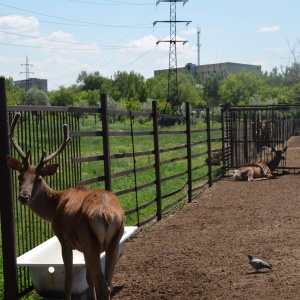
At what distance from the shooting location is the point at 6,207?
19.4 ft

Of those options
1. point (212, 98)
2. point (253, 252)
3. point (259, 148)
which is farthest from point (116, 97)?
point (253, 252)

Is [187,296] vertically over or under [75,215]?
under

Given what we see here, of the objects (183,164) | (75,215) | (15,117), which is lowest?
(183,164)

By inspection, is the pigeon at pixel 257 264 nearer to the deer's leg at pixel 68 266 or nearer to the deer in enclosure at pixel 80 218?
the deer in enclosure at pixel 80 218

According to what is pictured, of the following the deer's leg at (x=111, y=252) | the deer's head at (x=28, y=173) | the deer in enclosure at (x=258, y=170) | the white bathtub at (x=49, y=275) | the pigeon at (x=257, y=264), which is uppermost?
the deer's head at (x=28, y=173)

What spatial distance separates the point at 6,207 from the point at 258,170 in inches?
539

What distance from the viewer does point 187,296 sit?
257 inches

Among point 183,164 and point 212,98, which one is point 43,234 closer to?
point 183,164

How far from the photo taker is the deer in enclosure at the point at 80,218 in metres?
5.23

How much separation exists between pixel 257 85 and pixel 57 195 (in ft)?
412

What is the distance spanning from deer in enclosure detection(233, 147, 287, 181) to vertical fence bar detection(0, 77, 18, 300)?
12.8 metres

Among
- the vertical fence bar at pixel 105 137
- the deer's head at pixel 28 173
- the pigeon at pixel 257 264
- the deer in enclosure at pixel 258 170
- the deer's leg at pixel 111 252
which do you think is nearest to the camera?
the deer's leg at pixel 111 252

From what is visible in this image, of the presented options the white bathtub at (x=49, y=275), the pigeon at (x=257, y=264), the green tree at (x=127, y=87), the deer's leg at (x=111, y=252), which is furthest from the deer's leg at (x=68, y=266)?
the green tree at (x=127, y=87)

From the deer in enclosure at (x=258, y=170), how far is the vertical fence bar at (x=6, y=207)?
12848 mm
